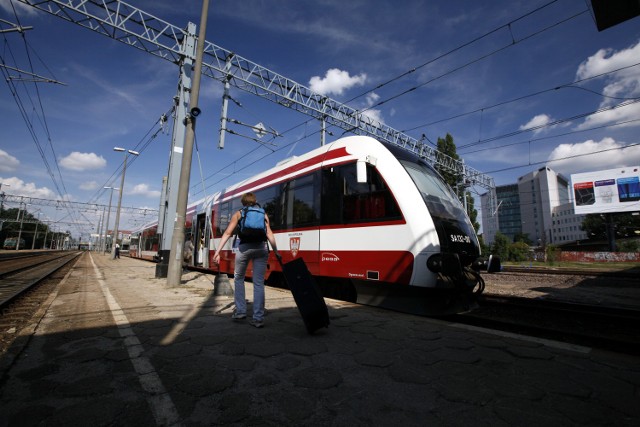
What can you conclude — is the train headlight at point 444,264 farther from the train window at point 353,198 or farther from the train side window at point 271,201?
the train side window at point 271,201

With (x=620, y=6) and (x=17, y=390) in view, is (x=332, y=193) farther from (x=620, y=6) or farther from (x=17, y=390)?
(x=17, y=390)

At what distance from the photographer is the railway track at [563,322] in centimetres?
369

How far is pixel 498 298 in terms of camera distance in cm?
634

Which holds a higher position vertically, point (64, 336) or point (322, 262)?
point (322, 262)

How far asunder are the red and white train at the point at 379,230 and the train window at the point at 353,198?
0.05ft

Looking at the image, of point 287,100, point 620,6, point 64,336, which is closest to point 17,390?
point 64,336

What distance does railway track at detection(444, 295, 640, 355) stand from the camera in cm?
369

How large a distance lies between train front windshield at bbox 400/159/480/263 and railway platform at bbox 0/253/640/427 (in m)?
1.50

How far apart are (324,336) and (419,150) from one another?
69.0 feet

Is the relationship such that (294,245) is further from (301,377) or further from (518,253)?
(518,253)

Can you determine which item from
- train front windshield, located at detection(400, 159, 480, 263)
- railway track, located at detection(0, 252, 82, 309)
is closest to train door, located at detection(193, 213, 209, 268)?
railway track, located at detection(0, 252, 82, 309)

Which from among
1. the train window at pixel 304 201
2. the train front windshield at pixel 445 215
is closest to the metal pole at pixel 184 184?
the train window at pixel 304 201

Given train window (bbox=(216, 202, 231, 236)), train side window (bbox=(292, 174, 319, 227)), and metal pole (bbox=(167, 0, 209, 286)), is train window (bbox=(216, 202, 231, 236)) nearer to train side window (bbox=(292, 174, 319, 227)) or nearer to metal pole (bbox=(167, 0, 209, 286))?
metal pole (bbox=(167, 0, 209, 286))

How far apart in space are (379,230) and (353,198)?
0.78 metres
